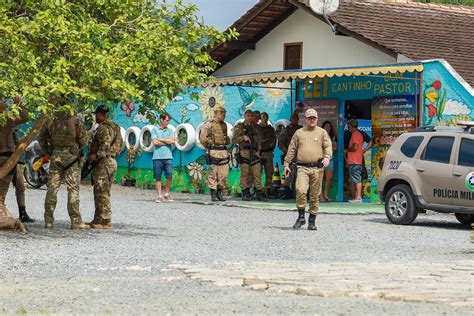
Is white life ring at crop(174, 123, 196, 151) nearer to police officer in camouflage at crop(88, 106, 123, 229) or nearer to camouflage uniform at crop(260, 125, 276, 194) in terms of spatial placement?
camouflage uniform at crop(260, 125, 276, 194)

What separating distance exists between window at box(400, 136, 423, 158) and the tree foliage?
15.2 ft

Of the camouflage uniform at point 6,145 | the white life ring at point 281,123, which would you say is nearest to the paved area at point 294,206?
the white life ring at point 281,123

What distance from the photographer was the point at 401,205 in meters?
20.8

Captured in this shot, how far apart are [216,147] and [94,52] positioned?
1091 cm

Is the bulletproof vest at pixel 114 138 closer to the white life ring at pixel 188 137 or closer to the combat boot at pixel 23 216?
the combat boot at pixel 23 216

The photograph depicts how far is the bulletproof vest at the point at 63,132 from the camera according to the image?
1756 cm

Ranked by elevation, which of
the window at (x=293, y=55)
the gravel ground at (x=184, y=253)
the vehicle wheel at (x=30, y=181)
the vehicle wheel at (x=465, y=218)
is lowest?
the gravel ground at (x=184, y=253)

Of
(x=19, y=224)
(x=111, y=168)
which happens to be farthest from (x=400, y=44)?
(x=19, y=224)

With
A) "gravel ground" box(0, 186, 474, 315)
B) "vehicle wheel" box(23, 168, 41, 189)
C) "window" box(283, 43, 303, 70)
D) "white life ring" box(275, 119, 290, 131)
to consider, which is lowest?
"gravel ground" box(0, 186, 474, 315)

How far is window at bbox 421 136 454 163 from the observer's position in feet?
66.2

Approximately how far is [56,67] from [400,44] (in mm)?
14671

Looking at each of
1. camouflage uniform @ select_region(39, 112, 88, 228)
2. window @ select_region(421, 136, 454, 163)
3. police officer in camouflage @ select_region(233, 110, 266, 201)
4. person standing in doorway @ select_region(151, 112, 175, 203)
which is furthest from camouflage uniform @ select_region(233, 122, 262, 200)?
camouflage uniform @ select_region(39, 112, 88, 228)

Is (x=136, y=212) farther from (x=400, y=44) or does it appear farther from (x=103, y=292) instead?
(x=103, y=292)

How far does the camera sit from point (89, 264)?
13242 mm
